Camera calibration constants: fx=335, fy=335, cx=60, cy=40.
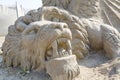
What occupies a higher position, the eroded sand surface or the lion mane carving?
the lion mane carving

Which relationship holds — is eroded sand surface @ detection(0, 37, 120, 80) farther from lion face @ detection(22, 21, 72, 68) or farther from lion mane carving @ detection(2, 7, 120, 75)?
lion face @ detection(22, 21, 72, 68)

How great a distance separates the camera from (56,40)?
3.54 metres

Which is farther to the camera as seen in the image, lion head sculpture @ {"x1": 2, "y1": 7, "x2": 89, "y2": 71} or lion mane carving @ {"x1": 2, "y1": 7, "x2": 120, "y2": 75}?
lion mane carving @ {"x1": 2, "y1": 7, "x2": 120, "y2": 75}

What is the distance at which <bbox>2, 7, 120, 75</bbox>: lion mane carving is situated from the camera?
149 inches

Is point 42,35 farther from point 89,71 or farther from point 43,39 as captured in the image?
point 89,71

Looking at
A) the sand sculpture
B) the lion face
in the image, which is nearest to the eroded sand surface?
the sand sculpture

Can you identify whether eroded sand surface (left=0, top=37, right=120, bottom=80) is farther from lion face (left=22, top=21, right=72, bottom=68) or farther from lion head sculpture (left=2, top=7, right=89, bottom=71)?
lion face (left=22, top=21, right=72, bottom=68)

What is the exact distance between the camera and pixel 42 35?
364 centimetres

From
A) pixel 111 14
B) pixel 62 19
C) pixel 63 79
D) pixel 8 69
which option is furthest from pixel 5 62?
pixel 111 14

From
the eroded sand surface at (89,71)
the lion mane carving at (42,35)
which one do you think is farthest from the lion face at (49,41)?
the eroded sand surface at (89,71)

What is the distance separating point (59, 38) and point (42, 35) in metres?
0.21

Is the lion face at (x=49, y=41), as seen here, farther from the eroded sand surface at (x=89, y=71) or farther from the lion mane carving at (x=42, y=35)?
the eroded sand surface at (x=89, y=71)

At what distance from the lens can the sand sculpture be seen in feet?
11.6

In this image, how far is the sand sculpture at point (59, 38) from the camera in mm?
3533
